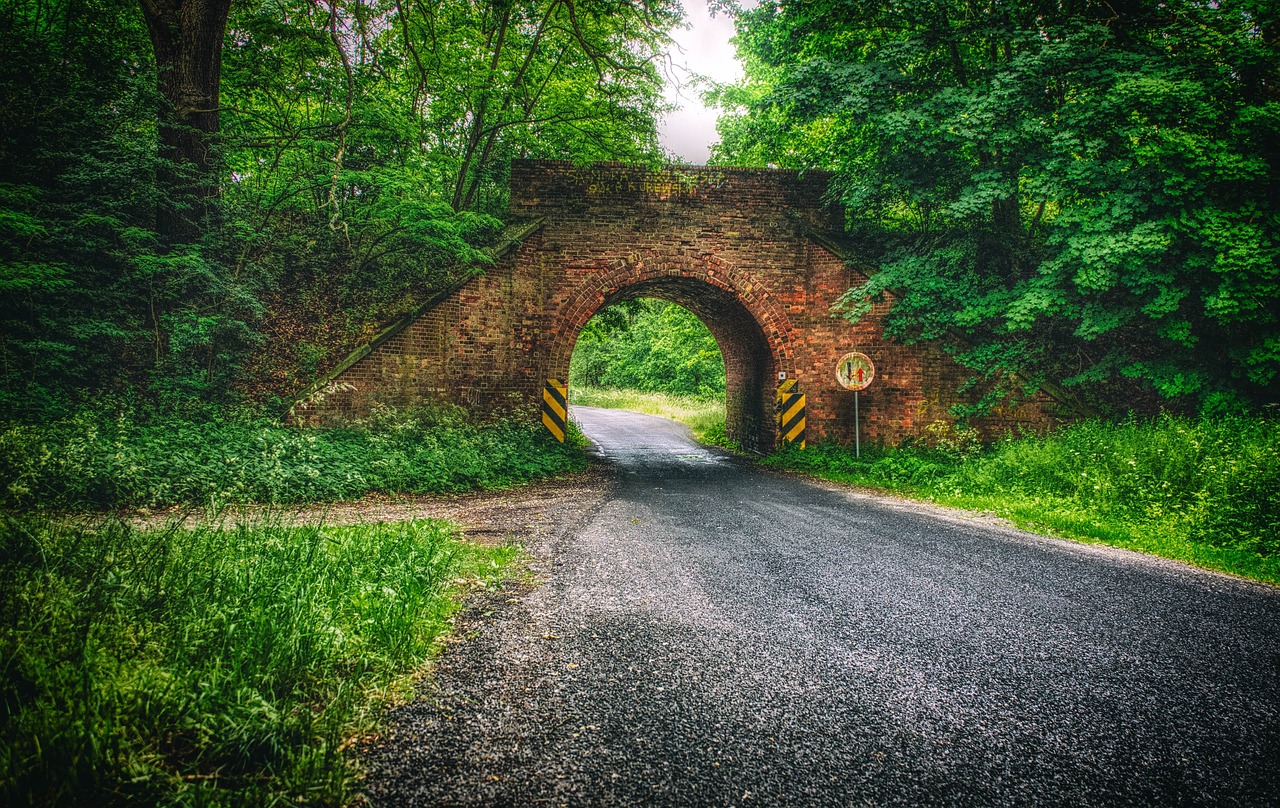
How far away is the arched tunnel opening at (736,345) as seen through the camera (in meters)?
13.2

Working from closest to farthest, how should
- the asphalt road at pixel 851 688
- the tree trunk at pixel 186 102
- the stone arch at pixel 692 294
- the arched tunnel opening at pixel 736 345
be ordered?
the asphalt road at pixel 851 688 < the tree trunk at pixel 186 102 < the stone arch at pixel 692 294 < the arched tunnel opening at pixel 736 345

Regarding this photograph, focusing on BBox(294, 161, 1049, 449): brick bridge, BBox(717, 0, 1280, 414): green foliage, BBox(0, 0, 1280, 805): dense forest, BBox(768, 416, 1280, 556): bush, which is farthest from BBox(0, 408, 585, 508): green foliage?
BBox(717, 0, 1280, 414): green foliage

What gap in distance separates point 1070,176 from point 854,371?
177 inches

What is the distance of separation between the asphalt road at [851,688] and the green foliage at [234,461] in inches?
155

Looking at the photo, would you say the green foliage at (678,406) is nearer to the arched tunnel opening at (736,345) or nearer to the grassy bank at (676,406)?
the grassy bank at (676,406)

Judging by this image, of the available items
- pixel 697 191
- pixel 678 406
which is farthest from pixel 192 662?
pixel 678 406

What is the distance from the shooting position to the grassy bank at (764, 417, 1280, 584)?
17.6 ft

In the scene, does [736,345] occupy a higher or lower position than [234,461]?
higher

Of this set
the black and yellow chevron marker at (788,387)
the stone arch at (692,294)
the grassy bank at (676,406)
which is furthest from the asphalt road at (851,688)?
the grassy bank at (676,406)

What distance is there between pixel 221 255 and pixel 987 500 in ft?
39.8

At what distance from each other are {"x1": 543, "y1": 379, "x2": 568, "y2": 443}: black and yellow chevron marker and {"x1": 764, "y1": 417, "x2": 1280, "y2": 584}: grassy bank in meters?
5.83

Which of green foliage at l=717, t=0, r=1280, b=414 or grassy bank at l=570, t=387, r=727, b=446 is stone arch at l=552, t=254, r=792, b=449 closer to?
green foliage at l=717, t=0, r=1280, b=414

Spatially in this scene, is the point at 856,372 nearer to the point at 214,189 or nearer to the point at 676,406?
the point at 214,189

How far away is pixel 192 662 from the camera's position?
2.27 meters
